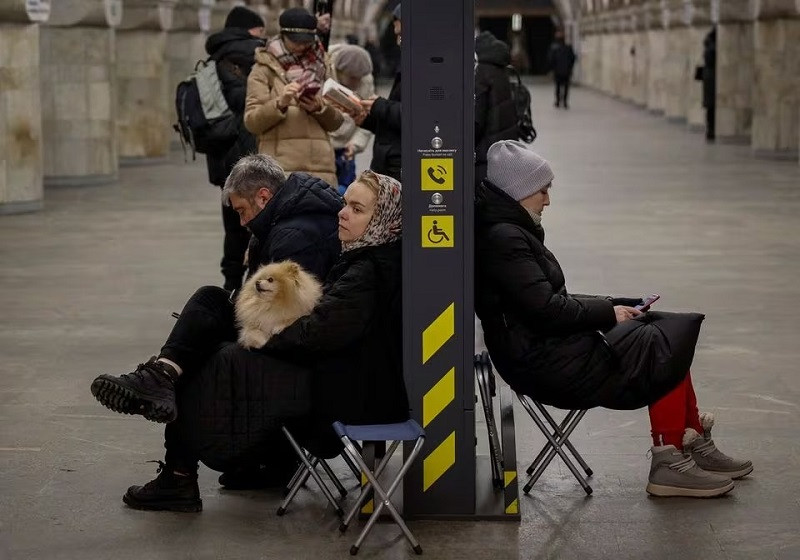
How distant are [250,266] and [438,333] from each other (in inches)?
54.7

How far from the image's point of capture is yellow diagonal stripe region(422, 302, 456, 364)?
6094 millimetres

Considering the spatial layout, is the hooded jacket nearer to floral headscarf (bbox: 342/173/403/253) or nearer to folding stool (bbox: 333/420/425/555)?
floral headscarf (bbox: 342/173/403/253)

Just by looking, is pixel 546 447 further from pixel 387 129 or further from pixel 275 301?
pixel 387 129

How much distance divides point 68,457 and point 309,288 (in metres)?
1.59

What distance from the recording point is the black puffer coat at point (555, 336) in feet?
20.3

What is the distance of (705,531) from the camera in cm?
612

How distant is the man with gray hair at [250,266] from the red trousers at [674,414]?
1426 mm

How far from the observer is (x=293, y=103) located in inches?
365

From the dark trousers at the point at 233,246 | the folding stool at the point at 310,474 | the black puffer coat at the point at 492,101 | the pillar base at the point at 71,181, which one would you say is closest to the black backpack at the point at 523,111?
the black puffer coat at the point at 492,101

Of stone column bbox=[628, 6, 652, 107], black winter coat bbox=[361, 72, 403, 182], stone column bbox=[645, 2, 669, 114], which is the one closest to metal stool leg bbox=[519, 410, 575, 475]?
black winter coat bbox=[361, 72, 403, 182]

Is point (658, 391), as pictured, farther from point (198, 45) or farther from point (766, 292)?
point (198, 45)

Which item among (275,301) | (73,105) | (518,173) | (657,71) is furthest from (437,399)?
(657,71)

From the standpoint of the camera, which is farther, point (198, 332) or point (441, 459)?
point (198, 332)

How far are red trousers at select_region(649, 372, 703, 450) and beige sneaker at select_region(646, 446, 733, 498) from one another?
4cm
